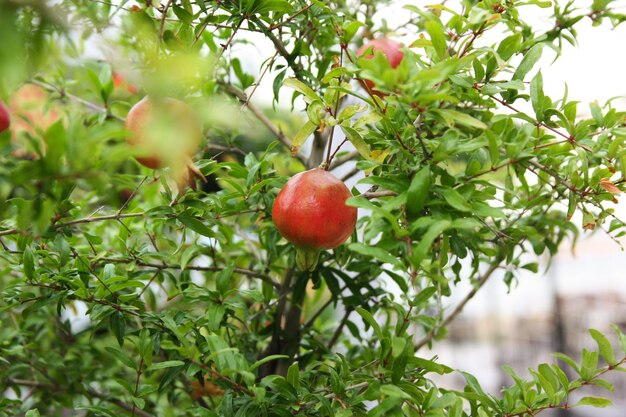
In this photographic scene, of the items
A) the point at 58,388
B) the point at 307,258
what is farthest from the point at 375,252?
the point at 58,388

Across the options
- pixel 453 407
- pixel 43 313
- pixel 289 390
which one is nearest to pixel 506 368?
pixel 453 407

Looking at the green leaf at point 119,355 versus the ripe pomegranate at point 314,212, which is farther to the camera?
the green leaf at point 119,355

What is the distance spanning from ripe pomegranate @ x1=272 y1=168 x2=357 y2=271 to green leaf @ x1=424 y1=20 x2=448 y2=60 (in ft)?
0.54

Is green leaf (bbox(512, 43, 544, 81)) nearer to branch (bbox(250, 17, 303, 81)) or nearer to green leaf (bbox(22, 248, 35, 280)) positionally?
branch (bbox(250, 17, 303, 81))

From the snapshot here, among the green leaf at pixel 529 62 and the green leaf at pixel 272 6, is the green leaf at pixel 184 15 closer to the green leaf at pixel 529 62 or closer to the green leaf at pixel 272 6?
the green leaf at pixel 272 6

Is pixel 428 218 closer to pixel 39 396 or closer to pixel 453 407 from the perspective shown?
pixel 453 407

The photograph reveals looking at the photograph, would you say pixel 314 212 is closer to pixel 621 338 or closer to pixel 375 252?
pixel 375 252

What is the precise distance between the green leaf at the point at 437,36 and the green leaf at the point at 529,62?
0.11 m

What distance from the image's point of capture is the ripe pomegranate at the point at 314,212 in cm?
60

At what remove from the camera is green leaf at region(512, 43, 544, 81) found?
66 centimetres

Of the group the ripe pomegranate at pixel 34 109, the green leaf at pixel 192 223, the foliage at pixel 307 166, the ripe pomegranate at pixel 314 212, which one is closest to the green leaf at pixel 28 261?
the foliage at pixel 307 166

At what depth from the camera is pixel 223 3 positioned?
71cm

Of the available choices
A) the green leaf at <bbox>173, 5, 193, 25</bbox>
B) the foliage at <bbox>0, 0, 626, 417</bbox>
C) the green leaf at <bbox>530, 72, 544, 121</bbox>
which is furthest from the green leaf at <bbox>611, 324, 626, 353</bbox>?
the green leaf at <bbox>173, 5, 193, 25</bbox>

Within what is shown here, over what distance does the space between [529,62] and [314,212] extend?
0.29m
